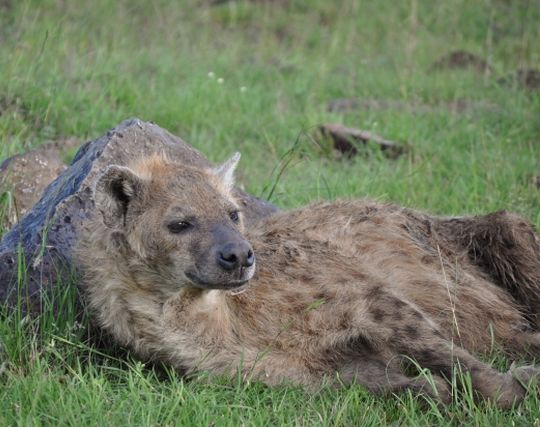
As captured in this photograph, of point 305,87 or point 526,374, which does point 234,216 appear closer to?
point 526,374

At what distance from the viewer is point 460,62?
9.26m

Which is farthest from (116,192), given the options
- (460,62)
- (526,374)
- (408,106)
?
(460,62)

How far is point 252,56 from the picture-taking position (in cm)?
923

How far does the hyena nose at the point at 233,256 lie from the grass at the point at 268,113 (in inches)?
18.8

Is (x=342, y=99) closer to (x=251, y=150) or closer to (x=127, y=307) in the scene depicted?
(x=251, y=150)

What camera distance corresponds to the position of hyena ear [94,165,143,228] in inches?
154

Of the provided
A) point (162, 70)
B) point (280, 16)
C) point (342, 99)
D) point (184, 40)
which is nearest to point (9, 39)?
point (162, 70)

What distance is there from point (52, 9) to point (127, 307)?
6449mm

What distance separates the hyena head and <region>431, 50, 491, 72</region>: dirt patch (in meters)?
5.51

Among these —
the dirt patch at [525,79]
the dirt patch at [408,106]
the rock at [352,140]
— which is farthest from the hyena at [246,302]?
the dirt patch at [525,79]

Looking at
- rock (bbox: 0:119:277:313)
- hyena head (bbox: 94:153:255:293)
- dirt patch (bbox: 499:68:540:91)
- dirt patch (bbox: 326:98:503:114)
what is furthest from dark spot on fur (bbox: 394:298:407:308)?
dirt patch (bbox: 499:68:540:91)

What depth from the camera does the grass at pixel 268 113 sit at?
11.8 feet

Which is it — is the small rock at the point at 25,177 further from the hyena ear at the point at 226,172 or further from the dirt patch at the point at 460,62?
the dirt patch at the point at 460,62

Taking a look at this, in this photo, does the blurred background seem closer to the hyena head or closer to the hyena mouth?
the hyena head
